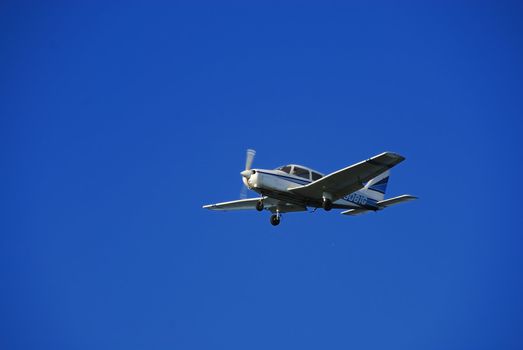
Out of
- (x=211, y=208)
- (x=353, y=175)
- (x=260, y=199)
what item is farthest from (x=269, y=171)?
(x=211, y=208)

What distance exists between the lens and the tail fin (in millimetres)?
32062

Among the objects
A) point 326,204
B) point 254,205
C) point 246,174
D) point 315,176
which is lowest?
point 326,204

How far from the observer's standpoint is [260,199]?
2978 centimetres

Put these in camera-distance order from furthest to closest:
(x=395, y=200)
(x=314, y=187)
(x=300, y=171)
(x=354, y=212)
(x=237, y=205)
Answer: (x=237, y=205) → (x=354, y=212) → (x=395, y=200) → (x=300, y=171) → (x=314, y=187)

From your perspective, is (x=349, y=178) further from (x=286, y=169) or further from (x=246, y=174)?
(x=246, y=174)

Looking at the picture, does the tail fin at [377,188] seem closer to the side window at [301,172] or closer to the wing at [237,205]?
the side window at [301,172]

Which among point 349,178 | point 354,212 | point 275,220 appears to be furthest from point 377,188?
point 275,220

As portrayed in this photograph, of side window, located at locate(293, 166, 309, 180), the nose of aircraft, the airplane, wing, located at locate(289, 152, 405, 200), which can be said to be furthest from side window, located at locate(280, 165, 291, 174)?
the nose of aircraft

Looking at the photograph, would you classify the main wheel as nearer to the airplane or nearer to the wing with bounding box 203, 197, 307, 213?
the airplane

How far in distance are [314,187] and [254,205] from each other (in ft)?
16.9

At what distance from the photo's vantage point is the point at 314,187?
28.7 metres

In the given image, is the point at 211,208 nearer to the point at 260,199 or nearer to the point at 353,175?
the point at 260,199

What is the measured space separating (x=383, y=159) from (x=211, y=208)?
10.8 m

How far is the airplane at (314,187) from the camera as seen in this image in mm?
27453
